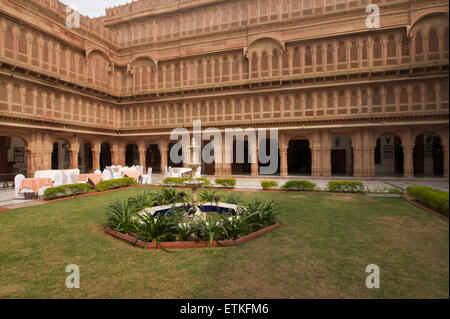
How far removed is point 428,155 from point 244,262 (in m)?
24.2

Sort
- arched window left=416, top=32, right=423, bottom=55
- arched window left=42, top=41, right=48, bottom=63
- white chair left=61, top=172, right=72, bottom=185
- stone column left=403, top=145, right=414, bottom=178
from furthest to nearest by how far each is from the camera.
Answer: stone column left=403, top=145, right=414, bottom=178 → arched window left=42, top=41, right=48, bottom=63 → arched window left=416, top=32, right=423, bottom=55 → white chair left=61, top=172, right=72, bottom=185

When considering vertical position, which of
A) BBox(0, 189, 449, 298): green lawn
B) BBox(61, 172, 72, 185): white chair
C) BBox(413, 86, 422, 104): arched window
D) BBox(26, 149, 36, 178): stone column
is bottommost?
BBox(0, 189, 449, 298): green lawn

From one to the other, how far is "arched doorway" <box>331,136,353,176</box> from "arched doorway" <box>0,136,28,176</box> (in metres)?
27.5

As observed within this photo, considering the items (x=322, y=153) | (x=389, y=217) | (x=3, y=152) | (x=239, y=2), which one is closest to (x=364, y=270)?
(x=389, y=217)

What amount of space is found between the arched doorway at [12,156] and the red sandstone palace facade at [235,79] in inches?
4.3

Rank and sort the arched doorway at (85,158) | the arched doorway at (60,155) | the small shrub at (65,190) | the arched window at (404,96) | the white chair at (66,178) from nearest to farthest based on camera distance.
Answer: the small shrub at (65,190) → the white chair at (66,178) → the arched window at (404,96) → the arched doorway at (60,155) → the arched doorway at (85,158)

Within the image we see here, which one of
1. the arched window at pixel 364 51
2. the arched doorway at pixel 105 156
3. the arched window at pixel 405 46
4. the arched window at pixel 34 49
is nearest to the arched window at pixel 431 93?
the arched window at pixel 405 46

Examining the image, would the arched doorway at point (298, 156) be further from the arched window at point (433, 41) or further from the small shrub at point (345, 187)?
the small shrub at point (345, 187)

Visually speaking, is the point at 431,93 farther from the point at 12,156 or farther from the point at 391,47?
the point at 12,156

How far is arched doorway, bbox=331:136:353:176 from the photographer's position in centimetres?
2361

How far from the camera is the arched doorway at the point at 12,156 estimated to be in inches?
811

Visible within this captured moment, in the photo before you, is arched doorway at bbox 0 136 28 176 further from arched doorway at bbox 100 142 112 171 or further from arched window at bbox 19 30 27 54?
arched doorway at bbox 100 142 112 171

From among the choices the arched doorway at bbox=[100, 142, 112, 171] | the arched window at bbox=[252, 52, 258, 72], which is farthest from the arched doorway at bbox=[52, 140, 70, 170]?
the arched window at bbox=[252, 52, 258, 72]
